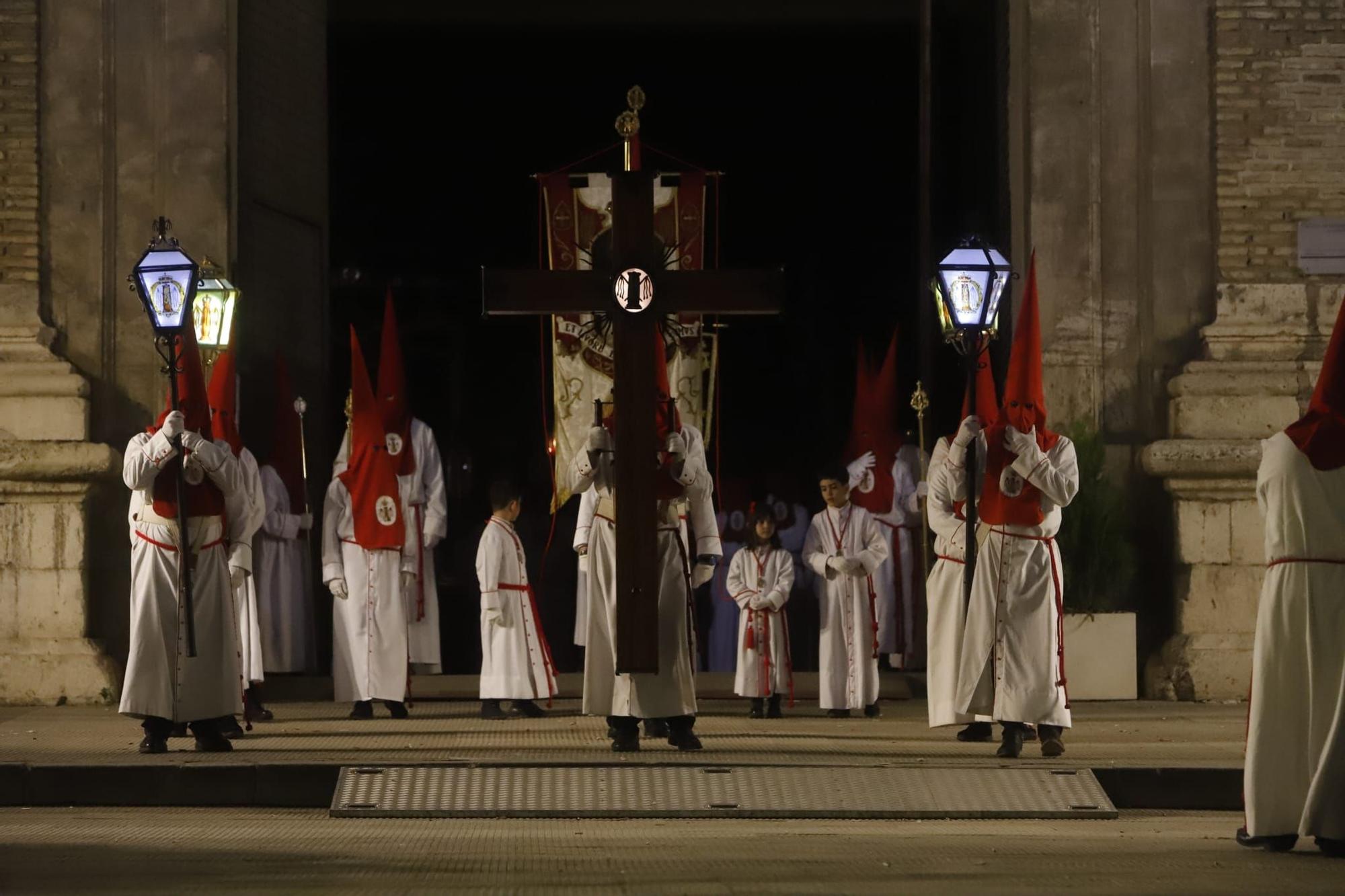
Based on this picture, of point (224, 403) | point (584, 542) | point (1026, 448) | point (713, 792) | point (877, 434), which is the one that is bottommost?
point (713, 792)

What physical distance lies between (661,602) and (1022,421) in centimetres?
210

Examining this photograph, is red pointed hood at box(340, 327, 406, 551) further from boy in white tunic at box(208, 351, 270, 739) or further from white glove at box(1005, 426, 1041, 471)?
white glove at box(1005, 426, 1041, 471)

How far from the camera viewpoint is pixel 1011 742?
11.1 metres

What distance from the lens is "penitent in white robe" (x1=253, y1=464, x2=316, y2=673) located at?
15.3 m

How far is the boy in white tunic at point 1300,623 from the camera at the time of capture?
8141mm

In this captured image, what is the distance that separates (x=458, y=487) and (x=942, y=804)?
12043 millimetres

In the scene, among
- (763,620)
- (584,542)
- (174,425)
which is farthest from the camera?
(763,620)

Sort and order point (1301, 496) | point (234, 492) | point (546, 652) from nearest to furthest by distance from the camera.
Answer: point (1301, 496) < point (234, 492) < point (546, 652)

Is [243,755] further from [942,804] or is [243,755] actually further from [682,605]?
[942,804]

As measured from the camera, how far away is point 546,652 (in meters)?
14.0

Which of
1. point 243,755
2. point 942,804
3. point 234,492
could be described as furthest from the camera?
point 234,492

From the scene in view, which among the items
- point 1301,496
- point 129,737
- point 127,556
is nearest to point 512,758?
point 129,737

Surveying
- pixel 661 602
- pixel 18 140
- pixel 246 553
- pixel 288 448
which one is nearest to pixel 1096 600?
pixel 661 602

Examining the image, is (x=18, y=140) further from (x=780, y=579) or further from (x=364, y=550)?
(x=780, y=579)
